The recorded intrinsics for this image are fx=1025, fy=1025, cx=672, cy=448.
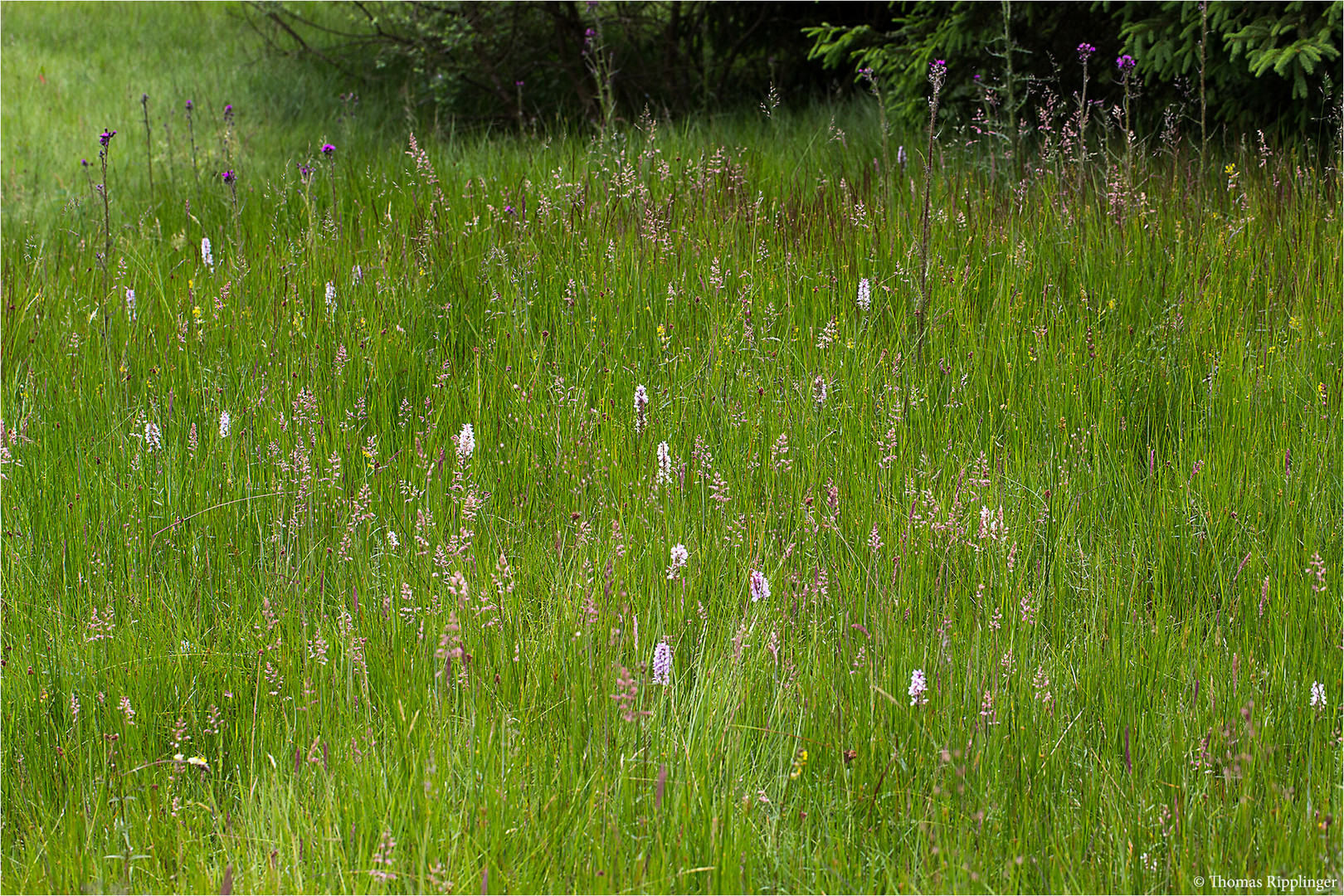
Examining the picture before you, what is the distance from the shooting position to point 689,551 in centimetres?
244

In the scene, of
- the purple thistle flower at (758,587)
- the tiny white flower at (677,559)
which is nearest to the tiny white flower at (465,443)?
the tiny white flower at (677,559)

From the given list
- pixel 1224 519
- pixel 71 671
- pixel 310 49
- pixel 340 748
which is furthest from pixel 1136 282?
pixel 310 49

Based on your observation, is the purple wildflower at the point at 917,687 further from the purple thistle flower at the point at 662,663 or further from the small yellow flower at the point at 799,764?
the purple thistle flower at the point at 662,663

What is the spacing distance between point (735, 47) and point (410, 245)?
4.29 m

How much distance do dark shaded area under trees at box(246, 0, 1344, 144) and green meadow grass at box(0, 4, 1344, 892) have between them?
2.32 feet

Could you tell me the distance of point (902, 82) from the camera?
19.1 ft

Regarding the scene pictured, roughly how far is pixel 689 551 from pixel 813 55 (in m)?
4.64

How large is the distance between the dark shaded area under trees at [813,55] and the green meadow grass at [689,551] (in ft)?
2.32

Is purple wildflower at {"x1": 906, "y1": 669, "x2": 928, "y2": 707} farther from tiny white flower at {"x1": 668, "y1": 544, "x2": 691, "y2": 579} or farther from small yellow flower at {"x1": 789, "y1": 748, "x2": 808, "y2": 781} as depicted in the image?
tiny white flower at {"x1": 668, "y1": 544, "x2": 691, "y2": 579}

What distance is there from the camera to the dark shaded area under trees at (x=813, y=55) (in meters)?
4.92

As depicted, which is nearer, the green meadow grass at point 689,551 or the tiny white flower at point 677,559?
the green meadow grass at point 689,551

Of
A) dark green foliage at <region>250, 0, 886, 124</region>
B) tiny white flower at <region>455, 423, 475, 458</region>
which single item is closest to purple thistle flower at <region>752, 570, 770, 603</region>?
tiny white flower at <region>455, 423, 475, 458</region>

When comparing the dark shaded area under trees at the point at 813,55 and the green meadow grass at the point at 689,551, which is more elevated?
the dark shaded area under trees at the point at 813,55

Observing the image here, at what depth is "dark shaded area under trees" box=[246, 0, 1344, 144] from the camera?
4922mm
